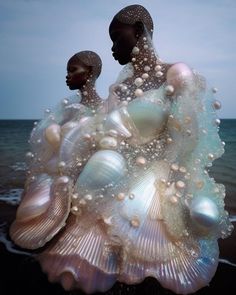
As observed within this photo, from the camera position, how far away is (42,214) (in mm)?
2156

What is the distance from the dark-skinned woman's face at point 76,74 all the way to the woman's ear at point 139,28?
82cm

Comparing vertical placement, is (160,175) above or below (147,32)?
below

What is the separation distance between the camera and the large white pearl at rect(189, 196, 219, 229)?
2.02m

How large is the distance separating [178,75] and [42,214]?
1.16 meters

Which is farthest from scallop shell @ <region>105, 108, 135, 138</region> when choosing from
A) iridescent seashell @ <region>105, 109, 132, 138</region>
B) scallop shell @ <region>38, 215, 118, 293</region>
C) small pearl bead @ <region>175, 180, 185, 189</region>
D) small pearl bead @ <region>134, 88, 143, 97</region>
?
scallop shell @ <region>38, 215, 118, 293</region>

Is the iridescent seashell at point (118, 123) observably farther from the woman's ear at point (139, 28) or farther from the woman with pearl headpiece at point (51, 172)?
the woman's ear at point (139, 28)

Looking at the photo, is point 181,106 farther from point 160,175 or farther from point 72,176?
point 72,176

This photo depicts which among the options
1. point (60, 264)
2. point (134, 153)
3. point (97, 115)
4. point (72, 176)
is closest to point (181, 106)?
point (134, 153)

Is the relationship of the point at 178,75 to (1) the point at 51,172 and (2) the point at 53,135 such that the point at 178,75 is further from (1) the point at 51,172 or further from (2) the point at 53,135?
(1) the point at 51,172

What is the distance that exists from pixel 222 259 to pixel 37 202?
5.15 ft

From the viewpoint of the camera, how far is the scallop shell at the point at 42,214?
2.06 m

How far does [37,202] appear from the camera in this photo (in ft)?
7.08

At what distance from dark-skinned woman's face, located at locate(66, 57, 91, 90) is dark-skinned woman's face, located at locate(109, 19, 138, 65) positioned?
68 centimetres

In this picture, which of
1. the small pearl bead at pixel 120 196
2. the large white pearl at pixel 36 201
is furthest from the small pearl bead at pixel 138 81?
the large white pearl at pixel 36 201
